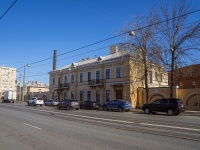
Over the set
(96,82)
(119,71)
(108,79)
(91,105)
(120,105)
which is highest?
(119,71)

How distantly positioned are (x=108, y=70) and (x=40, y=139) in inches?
1234

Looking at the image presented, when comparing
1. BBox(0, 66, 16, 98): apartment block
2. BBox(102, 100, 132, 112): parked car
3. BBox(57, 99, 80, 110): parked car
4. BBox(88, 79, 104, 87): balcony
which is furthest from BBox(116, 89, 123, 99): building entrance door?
BBox(0, 66, 16, 98): apartment block

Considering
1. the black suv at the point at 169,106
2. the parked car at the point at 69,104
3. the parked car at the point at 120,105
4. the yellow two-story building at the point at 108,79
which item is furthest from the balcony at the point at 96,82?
the black suv at the point at 169,106

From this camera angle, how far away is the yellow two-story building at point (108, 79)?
1407 inches

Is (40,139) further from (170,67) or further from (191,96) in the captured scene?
(191,96)

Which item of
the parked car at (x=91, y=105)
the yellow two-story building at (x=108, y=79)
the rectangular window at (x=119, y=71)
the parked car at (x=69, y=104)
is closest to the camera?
the parked car at (x=69, y=104)

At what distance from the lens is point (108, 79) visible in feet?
130

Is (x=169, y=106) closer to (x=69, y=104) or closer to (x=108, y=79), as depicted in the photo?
(x=69, y=104)

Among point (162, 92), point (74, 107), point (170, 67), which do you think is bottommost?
point (74, 107)

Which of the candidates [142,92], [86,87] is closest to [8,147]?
[142,92]

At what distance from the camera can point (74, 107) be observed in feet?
105

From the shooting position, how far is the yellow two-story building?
3575cm

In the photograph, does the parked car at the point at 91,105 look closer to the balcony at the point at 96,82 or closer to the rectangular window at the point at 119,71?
the balcony at the point at 96,82

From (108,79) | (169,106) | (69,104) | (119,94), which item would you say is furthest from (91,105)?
(169,106)
